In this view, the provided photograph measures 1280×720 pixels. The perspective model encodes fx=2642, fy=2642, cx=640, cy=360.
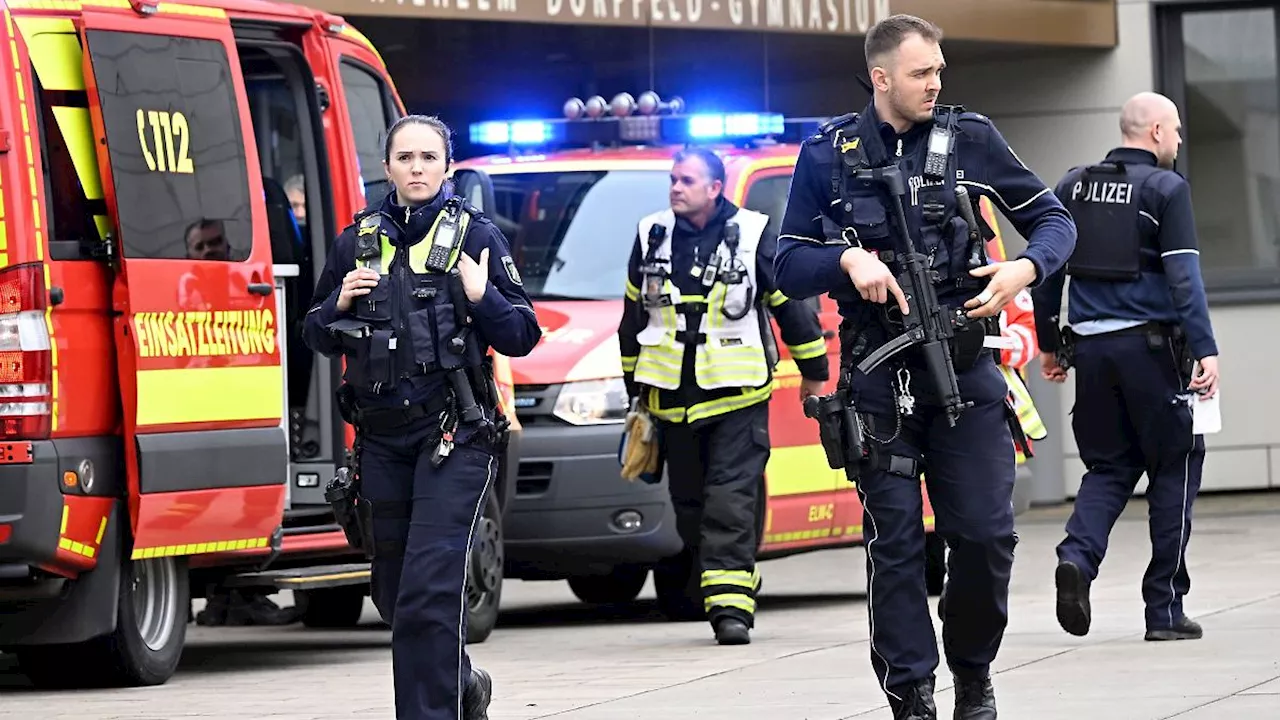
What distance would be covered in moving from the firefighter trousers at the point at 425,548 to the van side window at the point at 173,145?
82.4 inches

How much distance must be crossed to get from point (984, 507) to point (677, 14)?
27.4 ft

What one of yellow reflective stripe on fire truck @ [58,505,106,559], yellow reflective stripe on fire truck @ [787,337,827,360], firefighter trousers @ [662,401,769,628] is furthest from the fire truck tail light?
yellow reflective stripe on fire truck @ [787,337,827,360]

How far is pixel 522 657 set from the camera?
32.4 feet

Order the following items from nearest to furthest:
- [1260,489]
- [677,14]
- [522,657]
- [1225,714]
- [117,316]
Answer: [1225,714]
[117,316]
[522,657]
[677,14]
[1260,489]

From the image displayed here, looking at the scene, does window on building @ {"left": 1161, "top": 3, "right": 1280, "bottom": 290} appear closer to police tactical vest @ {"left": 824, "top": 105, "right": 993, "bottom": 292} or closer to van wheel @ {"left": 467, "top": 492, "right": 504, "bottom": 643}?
van wheel @ {"left": 467, "top": 492, "right": 504, "bottom": 643}

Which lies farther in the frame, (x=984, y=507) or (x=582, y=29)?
(x=582, y=29)

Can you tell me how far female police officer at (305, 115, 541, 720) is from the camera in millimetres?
6617

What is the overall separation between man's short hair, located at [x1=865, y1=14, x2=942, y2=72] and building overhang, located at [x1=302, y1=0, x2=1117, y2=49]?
626 cm

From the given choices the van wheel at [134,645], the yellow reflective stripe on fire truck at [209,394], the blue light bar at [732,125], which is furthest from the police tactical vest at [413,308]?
the blue light bar at [732,125]

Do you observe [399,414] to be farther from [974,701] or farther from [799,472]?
[799,472]

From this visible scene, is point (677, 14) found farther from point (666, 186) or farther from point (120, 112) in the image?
point (120, 112)

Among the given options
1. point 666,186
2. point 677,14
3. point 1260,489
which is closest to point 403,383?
point 666,186

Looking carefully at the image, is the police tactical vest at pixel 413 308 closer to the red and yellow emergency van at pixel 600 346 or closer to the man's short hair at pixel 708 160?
the man's short hair at pixel 708 160

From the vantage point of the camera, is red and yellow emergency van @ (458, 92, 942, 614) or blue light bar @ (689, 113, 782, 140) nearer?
red and yellow emergency van @ (458, 92, 942, 614)
